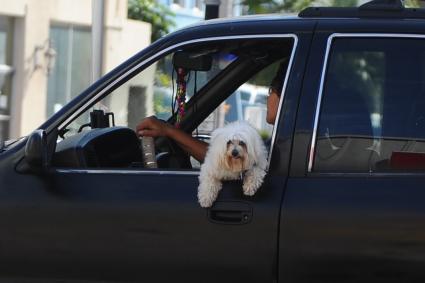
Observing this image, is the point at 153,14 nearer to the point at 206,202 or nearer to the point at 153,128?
the point at 153,128

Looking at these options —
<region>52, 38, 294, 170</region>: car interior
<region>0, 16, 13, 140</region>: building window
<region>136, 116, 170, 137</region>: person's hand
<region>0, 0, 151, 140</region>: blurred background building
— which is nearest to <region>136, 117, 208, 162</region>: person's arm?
<region>136, 116, 170, 137</region>: person's hand

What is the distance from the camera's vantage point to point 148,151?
14.6 feet

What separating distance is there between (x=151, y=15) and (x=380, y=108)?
14.7 metres

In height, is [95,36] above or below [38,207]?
above

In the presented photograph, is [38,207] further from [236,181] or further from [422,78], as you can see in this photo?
[422,78]

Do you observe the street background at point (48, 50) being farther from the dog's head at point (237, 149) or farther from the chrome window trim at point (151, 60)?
the dog's head at point (237, 149)

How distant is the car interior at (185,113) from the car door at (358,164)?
0.31 metres

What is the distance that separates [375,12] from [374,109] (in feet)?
1.39

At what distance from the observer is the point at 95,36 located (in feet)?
40.8

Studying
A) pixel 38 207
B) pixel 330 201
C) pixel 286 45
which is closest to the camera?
pixel 330 201

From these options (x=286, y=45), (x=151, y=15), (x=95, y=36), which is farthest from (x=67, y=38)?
(x=286, y=45)

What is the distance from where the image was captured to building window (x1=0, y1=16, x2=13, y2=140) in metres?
15.7

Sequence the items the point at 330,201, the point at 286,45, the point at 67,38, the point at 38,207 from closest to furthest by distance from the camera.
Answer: the point at 330,201, the point at 38,207, the point at 286,45, the point at 67,38

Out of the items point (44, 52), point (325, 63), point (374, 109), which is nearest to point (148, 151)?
point (325, 63)
